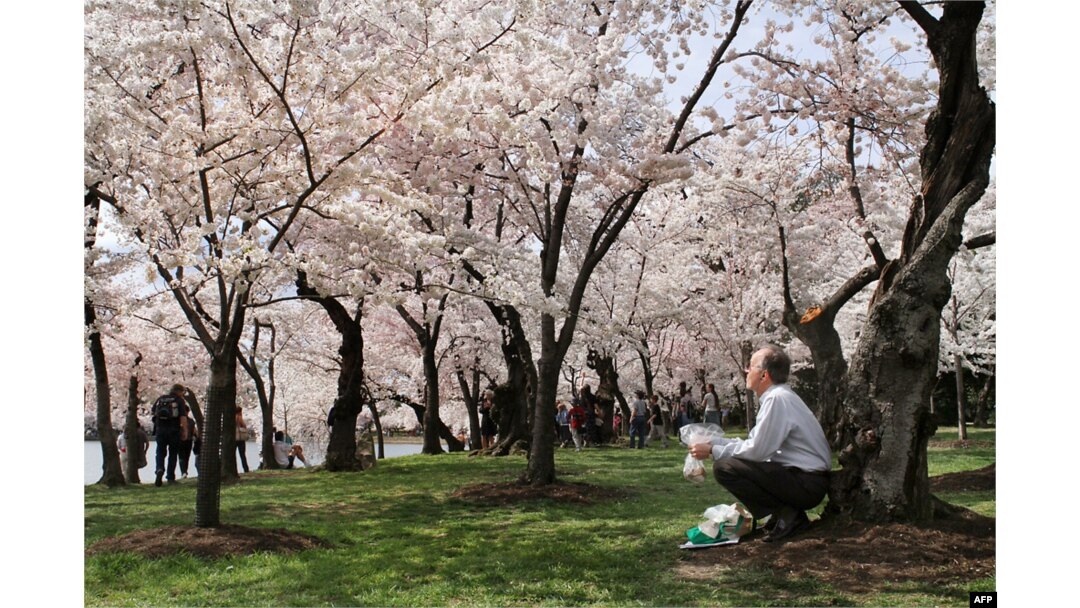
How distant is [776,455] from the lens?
13.2 ft

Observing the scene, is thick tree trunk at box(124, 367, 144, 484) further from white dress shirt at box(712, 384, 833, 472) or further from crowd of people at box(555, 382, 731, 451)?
white dress shirt at box(712, 384, 833, 472)

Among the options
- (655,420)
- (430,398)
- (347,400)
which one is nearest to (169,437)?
(347,400)

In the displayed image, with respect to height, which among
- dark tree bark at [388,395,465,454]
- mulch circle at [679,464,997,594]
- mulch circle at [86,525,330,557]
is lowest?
dark tree bark at [388,395,465,454]

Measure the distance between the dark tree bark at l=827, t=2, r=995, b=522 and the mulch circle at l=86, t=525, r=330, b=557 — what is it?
9.75 feet

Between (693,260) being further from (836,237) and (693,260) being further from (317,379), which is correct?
(317,379)

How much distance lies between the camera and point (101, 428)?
8.91 metres

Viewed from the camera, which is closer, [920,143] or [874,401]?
[874,401]

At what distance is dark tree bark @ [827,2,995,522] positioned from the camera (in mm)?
4047

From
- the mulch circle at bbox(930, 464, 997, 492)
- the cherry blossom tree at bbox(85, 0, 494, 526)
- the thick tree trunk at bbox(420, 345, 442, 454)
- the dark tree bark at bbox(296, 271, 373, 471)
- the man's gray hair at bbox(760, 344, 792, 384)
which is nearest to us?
the man's gray hair at bbox(760, 344, 792, 384)

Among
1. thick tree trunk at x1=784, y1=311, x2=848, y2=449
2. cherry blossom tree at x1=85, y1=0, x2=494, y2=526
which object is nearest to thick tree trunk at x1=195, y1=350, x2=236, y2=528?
cherry blossom tree at x1=85, y1=0, x2=494, y2=526

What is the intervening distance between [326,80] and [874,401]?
3581 millimetres

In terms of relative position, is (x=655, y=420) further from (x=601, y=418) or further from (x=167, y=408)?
(x=167, y=408)
